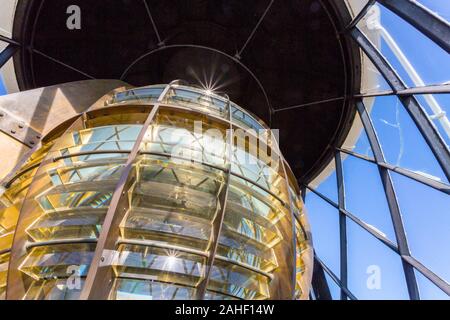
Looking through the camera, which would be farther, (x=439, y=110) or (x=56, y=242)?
(x=439, y=110)

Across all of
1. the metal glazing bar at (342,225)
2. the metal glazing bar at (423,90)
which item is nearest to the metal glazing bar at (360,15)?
the metal glazing bar at (423,90)

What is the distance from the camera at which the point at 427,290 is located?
853 cm

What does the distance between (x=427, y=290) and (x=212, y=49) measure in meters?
7.15

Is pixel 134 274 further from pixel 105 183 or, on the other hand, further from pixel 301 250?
pixel 301 250

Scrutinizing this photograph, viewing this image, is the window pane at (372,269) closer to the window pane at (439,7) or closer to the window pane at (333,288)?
the window pane at (333,288)

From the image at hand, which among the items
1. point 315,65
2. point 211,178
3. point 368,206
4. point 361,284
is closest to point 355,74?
point 315,65

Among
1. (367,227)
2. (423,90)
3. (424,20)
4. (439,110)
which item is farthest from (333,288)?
(424,20)

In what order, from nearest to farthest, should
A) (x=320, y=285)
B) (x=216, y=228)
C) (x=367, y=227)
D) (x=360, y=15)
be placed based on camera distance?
(x=216, y=228) → (x=360, y=15) → (x=367, y=227) → (x=320, y=285)

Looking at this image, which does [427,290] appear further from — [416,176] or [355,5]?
[355,5]

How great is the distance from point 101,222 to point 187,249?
3.11 feet

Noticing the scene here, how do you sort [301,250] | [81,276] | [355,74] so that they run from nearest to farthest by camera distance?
1. [81,276]
2. [301,250]
3. [355,74]

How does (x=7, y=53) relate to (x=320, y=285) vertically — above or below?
above
